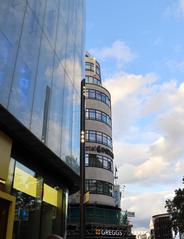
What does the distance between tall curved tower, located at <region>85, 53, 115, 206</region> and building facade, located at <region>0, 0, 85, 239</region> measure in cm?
3079

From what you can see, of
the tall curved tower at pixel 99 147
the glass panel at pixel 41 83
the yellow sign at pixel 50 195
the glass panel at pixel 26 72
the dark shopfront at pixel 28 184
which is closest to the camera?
the dark shopfront at pixel 28 184

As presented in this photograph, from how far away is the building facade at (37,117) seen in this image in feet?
40.0

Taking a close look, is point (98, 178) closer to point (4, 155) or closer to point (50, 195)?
point (50, 195)

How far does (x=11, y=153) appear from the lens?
1338 cm

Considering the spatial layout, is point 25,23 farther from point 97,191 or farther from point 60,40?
point 97,191

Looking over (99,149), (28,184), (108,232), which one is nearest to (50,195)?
(28,184)

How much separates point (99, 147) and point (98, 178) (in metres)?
4.94

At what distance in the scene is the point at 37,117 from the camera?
1434 centimetres

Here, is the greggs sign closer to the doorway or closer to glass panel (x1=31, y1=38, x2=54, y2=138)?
glass panel (x1=31, y1=38, x2=54, y2=138)

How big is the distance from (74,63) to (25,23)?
7632 mm

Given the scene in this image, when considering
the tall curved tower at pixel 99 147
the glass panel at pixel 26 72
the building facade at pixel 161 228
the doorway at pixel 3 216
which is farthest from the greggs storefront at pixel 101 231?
the building facade at pixel 161 228

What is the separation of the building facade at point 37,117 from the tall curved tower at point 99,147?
30.8 meters

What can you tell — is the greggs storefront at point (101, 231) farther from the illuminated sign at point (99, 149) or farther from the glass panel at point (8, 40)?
the glass panel at point (8, 40)

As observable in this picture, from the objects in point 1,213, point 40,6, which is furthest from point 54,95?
point 1,213
